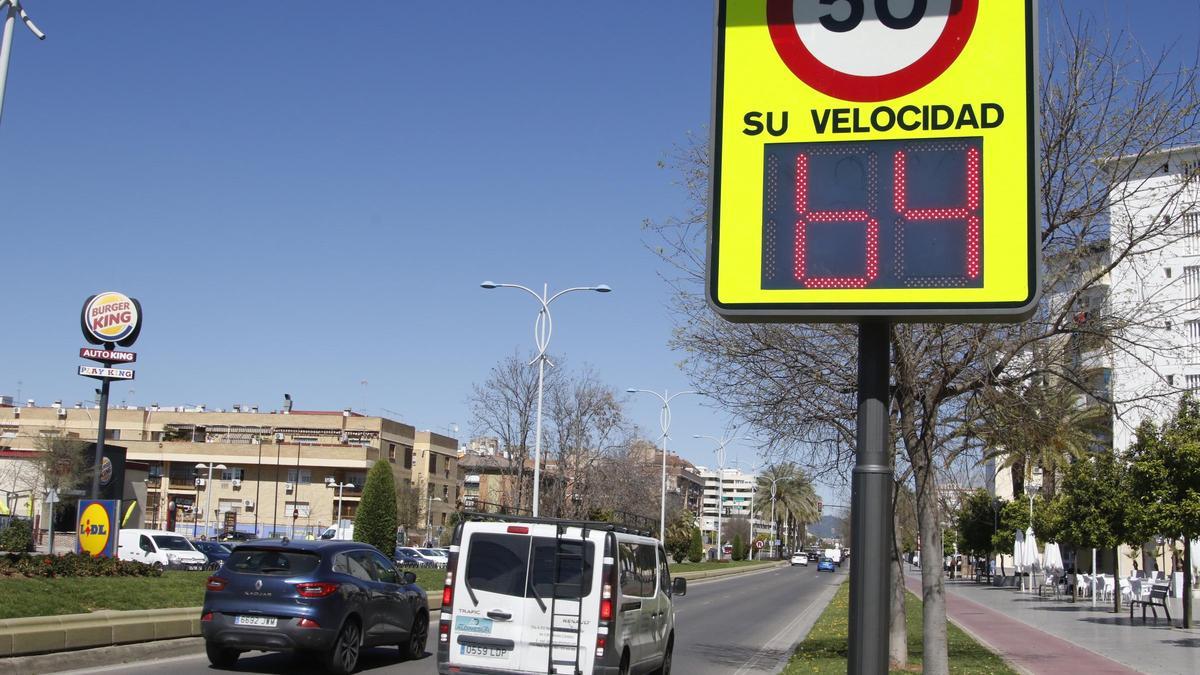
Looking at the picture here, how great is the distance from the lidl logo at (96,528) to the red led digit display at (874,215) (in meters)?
26.6

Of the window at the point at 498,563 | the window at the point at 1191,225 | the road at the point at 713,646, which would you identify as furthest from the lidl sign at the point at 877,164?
the road at the point at 713,646

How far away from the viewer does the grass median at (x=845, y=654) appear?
17094 mm

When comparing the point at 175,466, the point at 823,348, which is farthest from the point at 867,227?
the point at 175,466

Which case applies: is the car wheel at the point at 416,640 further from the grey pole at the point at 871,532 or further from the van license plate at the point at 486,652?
the grey pole at the point at 871,532

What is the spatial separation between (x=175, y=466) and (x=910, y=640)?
3396 inches

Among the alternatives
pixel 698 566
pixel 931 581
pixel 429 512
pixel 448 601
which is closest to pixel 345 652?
pixel 448 601

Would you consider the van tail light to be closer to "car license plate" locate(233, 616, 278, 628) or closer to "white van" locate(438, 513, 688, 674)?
"white van" locate(438, 513, 688, 674)

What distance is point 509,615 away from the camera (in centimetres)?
1296

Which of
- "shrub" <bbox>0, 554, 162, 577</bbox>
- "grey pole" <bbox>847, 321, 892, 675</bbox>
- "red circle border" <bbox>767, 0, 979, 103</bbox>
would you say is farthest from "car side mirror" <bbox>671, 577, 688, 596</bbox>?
"red circle border" <bbox>767, 0, 979, 103</bbox>

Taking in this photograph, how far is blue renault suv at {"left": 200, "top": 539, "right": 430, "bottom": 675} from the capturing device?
1495cm

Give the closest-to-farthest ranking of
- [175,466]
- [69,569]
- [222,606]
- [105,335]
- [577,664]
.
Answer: [577,664]
[222,606]
[69,569]
[105,335]
[175,466]

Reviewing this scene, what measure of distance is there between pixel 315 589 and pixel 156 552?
3113cm

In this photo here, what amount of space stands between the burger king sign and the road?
17456 mm

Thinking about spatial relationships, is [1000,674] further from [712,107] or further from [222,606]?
[712,107]
